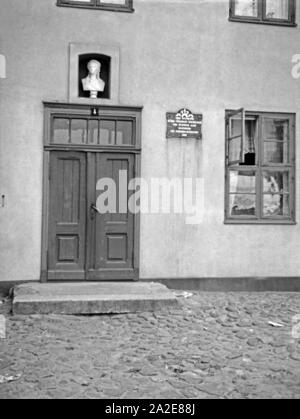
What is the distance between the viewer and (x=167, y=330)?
6.17 metres

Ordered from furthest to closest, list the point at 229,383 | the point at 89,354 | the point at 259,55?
the point at 259,55
the point at 89,354
the point at 229,383

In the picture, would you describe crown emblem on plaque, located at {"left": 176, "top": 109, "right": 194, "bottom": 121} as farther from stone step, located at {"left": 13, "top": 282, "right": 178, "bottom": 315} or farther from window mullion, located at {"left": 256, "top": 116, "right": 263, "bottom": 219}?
stone step, located at {"left": 13, "top": 282, "right": 178, "bottom": 315}

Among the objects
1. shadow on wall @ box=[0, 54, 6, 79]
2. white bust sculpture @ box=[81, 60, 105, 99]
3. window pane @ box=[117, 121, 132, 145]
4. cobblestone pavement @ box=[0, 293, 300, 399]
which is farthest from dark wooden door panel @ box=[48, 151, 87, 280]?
shadow on wall @ box=[0, 54, 6, 79]

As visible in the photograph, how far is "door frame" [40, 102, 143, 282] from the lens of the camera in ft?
25.9

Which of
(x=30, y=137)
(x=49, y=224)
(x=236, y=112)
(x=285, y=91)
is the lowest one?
(x=49, y=224)

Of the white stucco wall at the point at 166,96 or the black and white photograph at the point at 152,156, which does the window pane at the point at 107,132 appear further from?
the white stucco wall at the point at 166,96

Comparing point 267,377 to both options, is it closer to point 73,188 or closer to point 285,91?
point 73,188

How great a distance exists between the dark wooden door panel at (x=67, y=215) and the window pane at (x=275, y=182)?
3.26 m

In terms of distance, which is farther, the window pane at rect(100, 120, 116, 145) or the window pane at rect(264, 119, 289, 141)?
the window pane at rect(264, 119, 289, 141)

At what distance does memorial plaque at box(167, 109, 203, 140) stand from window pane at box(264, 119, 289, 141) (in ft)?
4.22

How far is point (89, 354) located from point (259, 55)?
6.12 meters

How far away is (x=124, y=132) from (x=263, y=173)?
2.63 m

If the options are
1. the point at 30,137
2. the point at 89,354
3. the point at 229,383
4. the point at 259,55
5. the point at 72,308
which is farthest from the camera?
the point at 259,55
